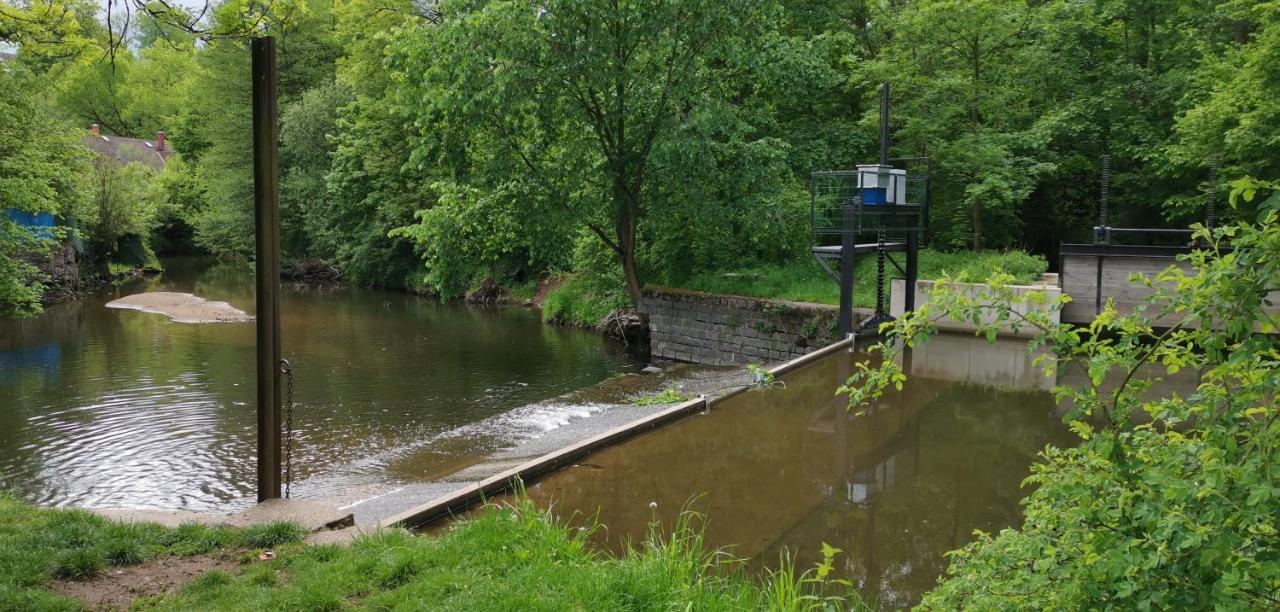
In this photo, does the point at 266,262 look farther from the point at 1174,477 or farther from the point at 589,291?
the point at 589,291

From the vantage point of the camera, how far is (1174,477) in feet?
8.73

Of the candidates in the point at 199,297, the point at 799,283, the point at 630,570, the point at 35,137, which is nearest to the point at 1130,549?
the point at 630,570

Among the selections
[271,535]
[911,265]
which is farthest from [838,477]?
[911,265]

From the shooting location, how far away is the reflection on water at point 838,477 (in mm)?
6246

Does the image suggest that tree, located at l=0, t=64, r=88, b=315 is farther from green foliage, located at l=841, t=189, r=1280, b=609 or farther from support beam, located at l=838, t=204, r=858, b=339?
green foliage, located at l=841, t=189, r=1280, b=609

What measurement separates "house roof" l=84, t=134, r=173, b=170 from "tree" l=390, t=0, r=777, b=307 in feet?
125

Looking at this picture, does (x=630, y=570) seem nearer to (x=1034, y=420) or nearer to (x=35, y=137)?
(x=1034, y=420)

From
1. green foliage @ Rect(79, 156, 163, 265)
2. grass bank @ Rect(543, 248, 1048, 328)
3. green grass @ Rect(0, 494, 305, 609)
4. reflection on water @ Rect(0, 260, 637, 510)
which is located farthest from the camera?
green foliage @ Rect(79, 156, 163, 265)

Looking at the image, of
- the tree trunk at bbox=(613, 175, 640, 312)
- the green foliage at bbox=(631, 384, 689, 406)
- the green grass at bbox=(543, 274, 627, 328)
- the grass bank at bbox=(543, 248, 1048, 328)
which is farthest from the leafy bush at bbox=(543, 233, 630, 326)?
the green foliage at bbox=(631, 384, 689, 406)

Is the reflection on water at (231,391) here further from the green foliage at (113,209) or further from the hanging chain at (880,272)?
the green foliage at (113,209)

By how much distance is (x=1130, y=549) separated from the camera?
269cm

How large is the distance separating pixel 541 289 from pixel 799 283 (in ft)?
40.7

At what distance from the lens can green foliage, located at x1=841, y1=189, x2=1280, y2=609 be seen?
2.44 metres

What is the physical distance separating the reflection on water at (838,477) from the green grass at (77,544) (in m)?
2.37
